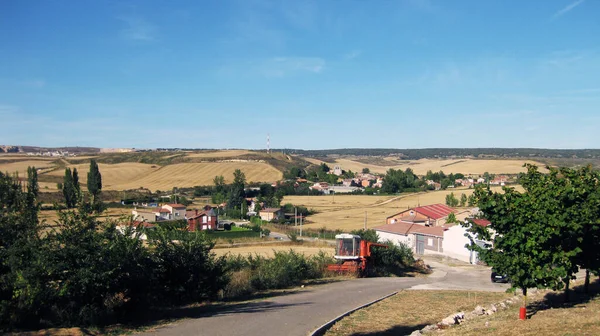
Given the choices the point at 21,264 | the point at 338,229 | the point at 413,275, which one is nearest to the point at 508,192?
the point at 21,264

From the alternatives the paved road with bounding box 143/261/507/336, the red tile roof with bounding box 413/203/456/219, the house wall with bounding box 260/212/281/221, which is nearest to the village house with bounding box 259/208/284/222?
the house wall with bounding box 260/212/281/221

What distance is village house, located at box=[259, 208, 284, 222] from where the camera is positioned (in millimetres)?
80250

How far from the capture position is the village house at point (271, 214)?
263ft

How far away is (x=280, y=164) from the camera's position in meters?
152

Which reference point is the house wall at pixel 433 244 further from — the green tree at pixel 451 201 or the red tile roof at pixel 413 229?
the green tree at pixel 451 201

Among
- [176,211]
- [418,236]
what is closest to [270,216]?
[176,211]

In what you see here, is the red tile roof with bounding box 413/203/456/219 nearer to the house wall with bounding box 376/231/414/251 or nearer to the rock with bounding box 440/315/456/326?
the house wall with bounding box 376/231/414/251

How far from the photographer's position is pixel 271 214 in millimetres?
80562

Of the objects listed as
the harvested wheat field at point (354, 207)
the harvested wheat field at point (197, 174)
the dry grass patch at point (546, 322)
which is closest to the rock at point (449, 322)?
the dry grass patch at point (546, 322)

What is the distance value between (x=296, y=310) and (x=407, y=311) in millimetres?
4451

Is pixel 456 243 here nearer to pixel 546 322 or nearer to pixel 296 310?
pixel 296 310

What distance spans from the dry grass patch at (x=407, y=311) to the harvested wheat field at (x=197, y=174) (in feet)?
297

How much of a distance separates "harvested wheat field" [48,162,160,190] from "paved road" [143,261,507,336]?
87.1 metres

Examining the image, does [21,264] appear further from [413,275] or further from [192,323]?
[413,275]
